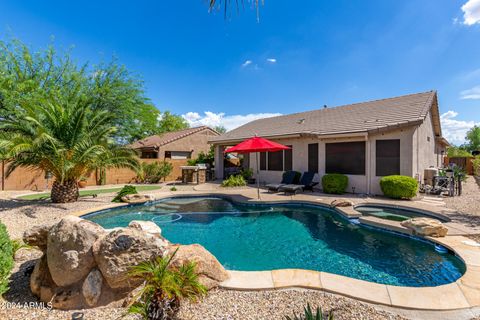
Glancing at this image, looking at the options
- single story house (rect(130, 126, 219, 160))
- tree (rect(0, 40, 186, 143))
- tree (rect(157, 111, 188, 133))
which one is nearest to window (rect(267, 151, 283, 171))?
tree (rect(0, 40, 186, 143))

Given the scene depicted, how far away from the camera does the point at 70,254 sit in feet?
10.4

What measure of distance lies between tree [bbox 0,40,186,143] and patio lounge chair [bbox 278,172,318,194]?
37.9ft

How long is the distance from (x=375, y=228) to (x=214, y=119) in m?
68.9

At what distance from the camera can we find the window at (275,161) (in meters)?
15.3

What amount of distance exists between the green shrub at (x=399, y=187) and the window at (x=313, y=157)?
12.3 ft

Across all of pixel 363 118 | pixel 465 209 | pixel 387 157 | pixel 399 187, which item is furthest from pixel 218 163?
pixel 465 209

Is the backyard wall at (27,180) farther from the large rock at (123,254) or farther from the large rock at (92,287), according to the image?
the large rock at (123,254)

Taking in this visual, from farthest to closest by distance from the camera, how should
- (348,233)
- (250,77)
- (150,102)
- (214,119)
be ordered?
(214,119) → (150,102) → (250,77) → (348,233)

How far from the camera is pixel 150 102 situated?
2145cm

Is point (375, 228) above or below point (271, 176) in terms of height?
below

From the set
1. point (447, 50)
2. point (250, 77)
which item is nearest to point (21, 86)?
point (250, 77)

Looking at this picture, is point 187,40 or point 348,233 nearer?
point 348,233

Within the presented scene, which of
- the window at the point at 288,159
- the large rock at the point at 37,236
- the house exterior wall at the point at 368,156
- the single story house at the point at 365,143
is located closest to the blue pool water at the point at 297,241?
the large rock at the point at 37,236

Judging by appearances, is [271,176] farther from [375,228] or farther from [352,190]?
[375,228]
